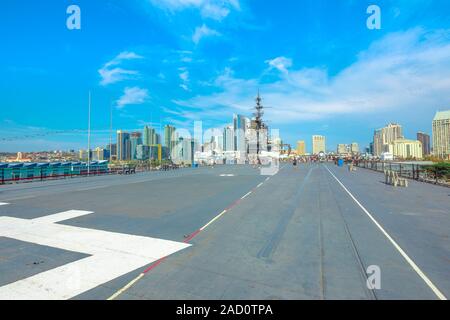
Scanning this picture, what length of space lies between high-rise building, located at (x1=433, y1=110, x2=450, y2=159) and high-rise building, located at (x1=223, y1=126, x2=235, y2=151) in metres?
68.7

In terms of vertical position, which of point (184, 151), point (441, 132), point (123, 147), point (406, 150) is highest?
point (441, 132)

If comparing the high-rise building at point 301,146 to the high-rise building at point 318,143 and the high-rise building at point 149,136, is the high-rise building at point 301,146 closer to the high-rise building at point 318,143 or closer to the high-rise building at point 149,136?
the high-rise building at point 318,143

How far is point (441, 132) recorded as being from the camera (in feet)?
288

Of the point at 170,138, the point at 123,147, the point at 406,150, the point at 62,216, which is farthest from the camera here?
the point at 406,150

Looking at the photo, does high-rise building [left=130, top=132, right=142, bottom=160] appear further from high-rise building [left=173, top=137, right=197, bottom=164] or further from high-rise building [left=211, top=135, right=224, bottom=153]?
high-rise building [left=211, top=135, right=224, bottom=153]

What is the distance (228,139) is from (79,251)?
286 ft

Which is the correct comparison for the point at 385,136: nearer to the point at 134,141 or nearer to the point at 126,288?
the point at 134,141

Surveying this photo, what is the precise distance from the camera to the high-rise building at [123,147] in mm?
74188

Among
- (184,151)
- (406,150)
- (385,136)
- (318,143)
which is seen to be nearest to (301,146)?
(318,143)

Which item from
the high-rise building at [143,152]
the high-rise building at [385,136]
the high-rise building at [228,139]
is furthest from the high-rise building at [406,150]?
the high-rise building at [143,152]

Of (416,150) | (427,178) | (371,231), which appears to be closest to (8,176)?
(371,231)

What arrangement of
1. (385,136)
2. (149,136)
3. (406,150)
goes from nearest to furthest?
(149,136) → (406,150) → (385,136)

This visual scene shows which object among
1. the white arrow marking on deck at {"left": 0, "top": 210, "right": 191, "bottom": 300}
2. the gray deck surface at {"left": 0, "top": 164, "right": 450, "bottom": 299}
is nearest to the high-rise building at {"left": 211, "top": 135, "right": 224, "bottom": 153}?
the gray deck surface at {"left": 0, "top": 164, "right": 450, "bottom": 299}
